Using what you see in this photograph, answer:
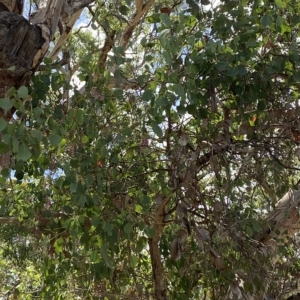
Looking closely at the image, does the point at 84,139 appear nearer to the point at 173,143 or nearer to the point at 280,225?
the point at 173,143

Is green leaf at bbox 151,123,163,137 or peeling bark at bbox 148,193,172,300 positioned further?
peeling bark at bbox 148,193,172,300

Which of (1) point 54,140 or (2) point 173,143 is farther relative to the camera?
(2) point 173,143

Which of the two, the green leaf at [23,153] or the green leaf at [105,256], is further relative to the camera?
the green leaf at [105,256]

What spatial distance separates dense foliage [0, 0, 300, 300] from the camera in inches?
75.5

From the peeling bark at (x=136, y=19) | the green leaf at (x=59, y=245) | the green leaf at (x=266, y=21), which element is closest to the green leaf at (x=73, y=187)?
the green leaf at (x=59, y=245)

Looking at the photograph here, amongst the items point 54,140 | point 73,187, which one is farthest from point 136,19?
point 54,140

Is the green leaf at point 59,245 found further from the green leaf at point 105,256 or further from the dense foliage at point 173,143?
the green leaf at point 105,256

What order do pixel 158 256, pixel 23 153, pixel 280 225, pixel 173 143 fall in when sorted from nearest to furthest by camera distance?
pixel 23 153, pixel 173 143, pixel 158 256, pixel 280 225

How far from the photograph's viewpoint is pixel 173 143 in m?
2.34

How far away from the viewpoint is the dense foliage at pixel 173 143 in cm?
192

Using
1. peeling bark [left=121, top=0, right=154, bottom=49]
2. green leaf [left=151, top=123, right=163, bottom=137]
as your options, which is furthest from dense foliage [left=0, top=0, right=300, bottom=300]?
peeling bark [left=121, top=0, right=154, bottom=49]

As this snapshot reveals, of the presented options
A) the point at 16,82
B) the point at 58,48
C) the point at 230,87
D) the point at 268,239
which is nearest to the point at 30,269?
the point at 58,48

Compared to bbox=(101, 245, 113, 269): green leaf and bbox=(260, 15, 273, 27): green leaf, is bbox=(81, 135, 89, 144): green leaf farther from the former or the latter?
bbox=(260, 15, 273, 27): green leaf

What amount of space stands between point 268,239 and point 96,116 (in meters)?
1.26
